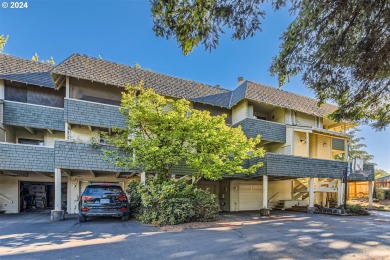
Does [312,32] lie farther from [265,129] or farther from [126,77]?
[265,129]

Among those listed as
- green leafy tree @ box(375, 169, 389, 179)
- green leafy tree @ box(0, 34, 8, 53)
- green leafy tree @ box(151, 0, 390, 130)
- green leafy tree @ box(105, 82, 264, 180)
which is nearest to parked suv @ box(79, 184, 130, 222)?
green leafy tree @ box(105, 82, 264, 180)

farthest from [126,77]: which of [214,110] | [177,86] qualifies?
[214,110]

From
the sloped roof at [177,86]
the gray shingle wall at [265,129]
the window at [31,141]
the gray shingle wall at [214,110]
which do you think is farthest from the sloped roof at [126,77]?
the window at [31,141]

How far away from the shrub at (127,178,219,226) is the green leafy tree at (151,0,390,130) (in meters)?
6.70

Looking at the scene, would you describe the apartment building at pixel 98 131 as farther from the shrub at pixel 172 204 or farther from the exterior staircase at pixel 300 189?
the shrub at pixel 172 204

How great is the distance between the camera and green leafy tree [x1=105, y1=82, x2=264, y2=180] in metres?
11.2

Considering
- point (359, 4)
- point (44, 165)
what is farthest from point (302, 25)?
point (44, 165)

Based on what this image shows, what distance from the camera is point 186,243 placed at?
7.03m

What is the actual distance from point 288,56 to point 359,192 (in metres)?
29.1

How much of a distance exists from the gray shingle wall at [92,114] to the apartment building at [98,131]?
50 mm

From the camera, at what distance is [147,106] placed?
11.5m

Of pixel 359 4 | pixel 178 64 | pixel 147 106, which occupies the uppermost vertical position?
pixel 178 64

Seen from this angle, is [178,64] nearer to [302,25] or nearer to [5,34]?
[302,25]

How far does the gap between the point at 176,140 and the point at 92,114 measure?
541cm
